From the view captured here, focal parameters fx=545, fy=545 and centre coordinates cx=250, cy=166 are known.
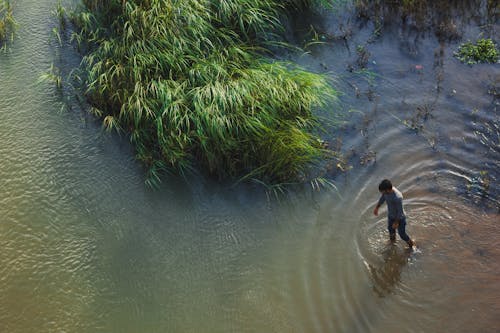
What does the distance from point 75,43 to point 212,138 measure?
12.1ft

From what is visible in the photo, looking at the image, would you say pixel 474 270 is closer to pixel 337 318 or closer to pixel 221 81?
pixel 337 318

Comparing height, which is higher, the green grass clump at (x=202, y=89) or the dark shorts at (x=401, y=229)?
the green grass clump at (x=202, y=89)

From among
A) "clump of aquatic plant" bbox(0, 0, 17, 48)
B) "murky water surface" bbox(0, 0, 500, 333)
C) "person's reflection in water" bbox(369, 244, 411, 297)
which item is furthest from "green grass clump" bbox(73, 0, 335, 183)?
"person's reflection in water" bbox(369, 244, 411, 297)

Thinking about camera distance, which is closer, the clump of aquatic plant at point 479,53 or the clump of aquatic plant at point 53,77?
the clump of aquatic plant at point 53,77

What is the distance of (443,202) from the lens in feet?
25.5

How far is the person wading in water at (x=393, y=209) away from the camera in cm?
658

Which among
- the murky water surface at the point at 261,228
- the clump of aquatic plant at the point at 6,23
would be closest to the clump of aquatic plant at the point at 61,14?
the murky water surface at the point at 261,228

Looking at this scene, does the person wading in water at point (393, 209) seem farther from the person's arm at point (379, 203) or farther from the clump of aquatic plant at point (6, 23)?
the clump of aquatic plant at point (6, 23)

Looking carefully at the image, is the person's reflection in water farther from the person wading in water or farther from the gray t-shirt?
the gray t-shirt

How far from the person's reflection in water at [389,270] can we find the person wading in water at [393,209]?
182 millimetres

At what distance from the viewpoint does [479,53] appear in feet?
32.6

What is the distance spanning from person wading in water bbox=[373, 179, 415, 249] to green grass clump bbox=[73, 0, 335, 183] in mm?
1619

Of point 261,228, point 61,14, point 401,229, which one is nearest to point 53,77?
point 61,14

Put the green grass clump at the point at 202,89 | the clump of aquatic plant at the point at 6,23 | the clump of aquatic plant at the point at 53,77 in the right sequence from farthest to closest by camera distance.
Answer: the clump of aquatic plant at the point at 6,23 < the clump of aquatic plant at the point at 53,77 < the green grass clump at the point at 202,89
